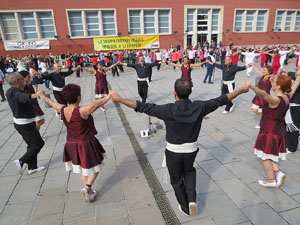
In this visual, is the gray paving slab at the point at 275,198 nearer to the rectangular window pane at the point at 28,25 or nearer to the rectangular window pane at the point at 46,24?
the rectangular window pane at the point at 46,24

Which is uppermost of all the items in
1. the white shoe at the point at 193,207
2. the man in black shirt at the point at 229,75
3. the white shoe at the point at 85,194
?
the man in black shirt at the point at 229,75

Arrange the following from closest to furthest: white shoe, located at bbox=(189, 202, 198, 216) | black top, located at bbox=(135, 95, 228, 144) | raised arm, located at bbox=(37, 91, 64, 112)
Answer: black top, located at bbox=(135, 95, 228, 144)
white shoe, located at bbox=(189, 202, 198, 216)
raised arm, located at bbox=(37, 91, 64, 112)

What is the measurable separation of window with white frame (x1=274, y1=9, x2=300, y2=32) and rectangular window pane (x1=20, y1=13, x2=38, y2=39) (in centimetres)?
3415

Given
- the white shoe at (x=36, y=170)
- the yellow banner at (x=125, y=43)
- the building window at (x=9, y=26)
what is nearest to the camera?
the white shoe at (x=36, y=170)

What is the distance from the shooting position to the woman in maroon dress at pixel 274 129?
3100 millimetres

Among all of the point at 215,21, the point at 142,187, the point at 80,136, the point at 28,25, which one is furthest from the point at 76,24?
the point at 142,187

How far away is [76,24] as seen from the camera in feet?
81.1

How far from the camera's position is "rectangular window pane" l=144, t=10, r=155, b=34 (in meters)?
26.5

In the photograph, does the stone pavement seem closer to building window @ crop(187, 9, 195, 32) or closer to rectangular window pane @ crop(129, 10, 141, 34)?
rectangular window pane @ crop(129, 10, 141, 34)

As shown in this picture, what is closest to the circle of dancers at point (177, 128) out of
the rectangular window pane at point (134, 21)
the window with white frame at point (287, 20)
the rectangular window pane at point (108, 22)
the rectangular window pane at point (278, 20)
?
the rectangular window pane at point (108, 22)

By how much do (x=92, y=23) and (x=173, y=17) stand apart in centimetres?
1058

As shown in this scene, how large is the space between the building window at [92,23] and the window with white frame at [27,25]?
403cm

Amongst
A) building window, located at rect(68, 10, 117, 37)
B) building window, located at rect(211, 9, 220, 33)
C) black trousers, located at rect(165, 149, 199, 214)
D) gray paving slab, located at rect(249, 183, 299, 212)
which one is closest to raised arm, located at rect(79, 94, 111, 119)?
black trousers, located at rect(165, 149, 199, 214)

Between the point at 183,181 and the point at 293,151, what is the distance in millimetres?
3198
